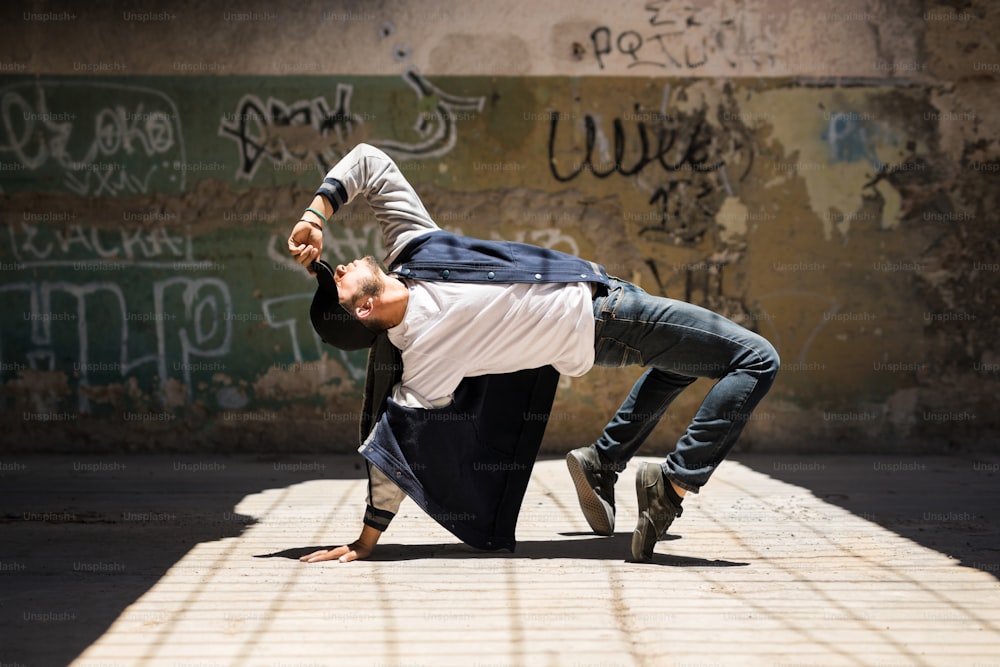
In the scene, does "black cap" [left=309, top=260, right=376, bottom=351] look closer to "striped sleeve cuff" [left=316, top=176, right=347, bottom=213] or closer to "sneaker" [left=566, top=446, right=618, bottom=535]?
"striped sleeve cuff" [left=316, top=176, right=347, bottom=213]

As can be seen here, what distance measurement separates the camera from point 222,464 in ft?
22.7

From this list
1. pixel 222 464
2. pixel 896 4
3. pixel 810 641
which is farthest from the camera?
pixel 896 4

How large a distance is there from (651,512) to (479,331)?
969 millimetres

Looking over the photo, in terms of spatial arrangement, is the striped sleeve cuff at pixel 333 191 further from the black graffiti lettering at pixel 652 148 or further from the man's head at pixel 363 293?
the black graffiti lettering at pixel 652 148

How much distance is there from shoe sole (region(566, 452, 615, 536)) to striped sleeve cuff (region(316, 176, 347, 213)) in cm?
150

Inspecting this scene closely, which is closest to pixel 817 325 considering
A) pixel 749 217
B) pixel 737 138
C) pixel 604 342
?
pixel 749 217

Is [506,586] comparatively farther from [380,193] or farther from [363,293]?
[380,193]

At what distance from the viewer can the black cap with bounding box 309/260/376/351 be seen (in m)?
3.77

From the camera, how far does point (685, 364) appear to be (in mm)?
3973

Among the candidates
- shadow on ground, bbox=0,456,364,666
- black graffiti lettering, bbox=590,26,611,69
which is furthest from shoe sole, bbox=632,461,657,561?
black graffiti lettering, bbox=590,26,611,69

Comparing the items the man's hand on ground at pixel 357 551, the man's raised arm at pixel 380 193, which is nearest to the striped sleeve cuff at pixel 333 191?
the man's raised arm at pixel 380 193

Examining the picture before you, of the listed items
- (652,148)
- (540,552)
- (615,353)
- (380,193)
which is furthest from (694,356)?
(652,148)

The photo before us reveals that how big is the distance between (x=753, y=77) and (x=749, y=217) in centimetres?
104

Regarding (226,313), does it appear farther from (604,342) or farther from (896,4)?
(896,4)
